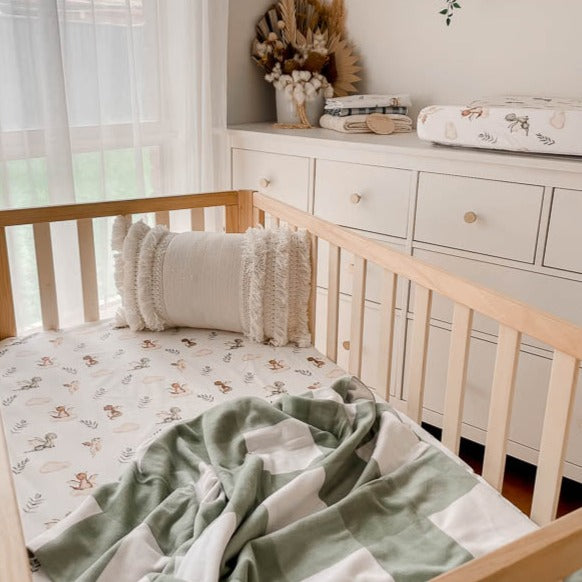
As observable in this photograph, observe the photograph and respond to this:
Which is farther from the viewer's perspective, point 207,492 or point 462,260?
point 462,260

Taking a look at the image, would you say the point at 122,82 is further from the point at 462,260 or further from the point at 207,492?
the point at 207,492

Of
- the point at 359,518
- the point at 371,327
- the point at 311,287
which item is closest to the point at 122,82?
the point at 311,287

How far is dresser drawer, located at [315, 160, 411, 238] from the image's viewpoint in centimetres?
196

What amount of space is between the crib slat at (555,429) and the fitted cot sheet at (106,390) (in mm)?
58

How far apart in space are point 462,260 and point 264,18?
120 centimetres

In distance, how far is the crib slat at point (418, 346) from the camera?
139cm

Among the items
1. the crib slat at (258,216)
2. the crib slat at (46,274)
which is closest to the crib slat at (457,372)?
the crib slat at (258,216)

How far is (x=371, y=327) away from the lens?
83.2 inches

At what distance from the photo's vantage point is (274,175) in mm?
2227

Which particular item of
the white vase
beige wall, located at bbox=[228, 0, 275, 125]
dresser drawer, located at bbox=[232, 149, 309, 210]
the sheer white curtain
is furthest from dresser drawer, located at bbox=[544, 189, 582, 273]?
beige wall, located at bbox=[228, 0, 275, 125]

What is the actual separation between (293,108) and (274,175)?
30 centimetres

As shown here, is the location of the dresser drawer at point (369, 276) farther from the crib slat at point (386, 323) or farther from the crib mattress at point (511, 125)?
the crib slat at point (386, 323)

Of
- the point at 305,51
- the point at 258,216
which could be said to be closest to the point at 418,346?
the point at 258,216

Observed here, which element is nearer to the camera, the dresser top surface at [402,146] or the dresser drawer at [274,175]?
the dresser top surface at [402,146]
